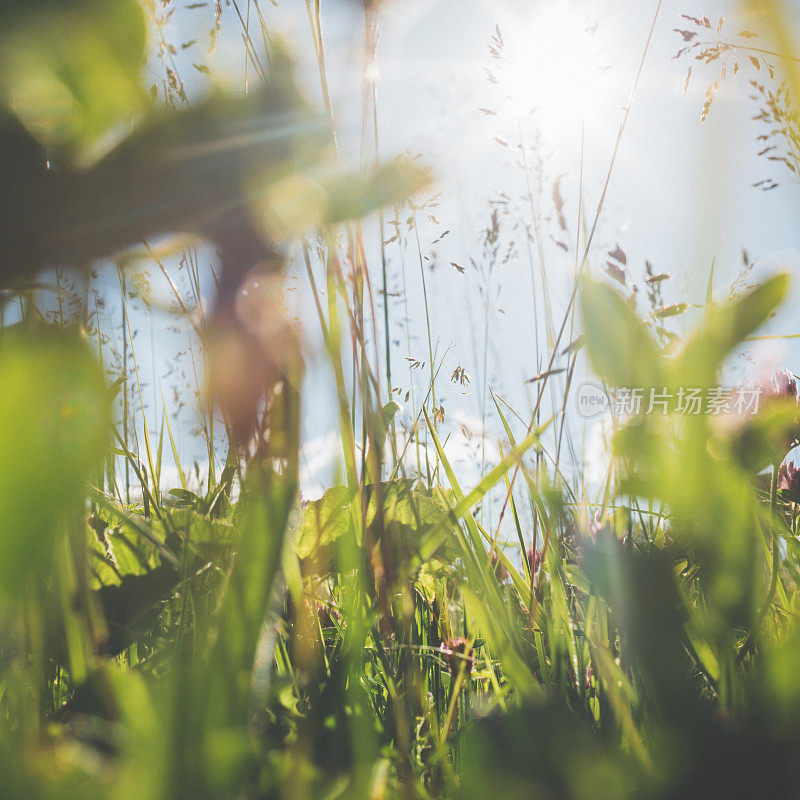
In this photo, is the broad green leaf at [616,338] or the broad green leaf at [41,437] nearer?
the broad green leaf at [41,437]

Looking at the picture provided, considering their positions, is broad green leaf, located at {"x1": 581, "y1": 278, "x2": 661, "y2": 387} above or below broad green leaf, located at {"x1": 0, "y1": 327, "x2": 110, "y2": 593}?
above

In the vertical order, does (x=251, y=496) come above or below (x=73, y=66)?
below

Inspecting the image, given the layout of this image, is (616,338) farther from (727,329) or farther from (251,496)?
(251,496)

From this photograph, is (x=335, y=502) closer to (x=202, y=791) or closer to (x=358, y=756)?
(x=358, y=756)

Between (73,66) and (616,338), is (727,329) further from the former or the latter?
(73,66)

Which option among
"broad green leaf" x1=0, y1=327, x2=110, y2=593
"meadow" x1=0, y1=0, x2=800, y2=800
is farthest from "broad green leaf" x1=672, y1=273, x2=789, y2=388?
"broad green leaf" x1=0, y1=327, x2=110, y2=593

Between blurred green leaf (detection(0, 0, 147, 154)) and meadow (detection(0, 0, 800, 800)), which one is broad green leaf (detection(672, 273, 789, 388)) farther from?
blurred green leaf (detection(0, 0, 147, 154))

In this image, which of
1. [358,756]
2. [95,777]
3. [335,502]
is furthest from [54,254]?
[335,502]

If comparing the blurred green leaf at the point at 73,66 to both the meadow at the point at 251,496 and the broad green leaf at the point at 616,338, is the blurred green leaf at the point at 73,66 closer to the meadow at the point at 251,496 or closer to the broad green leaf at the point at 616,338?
the meadow at the point at 251,496

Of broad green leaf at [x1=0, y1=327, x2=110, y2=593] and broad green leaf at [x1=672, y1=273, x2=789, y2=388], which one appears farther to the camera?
broad green leaf at [x1=672, y1=273, x2=789, y2=388]

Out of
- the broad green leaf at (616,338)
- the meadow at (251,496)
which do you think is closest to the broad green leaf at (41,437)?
the meadow at (251,496)

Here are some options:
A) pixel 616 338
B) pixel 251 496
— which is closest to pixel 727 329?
pixel 616 338

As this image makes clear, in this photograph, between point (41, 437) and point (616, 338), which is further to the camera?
point (616, 338)

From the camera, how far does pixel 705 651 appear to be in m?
0.35
